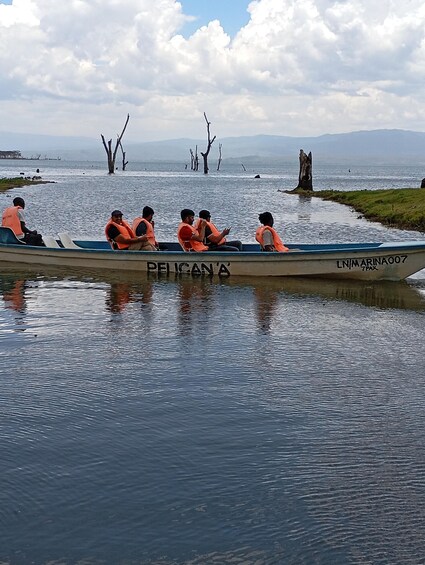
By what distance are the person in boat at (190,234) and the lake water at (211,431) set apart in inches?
123

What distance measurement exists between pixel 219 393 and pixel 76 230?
2088 cm

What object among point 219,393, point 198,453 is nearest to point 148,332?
point 219,393

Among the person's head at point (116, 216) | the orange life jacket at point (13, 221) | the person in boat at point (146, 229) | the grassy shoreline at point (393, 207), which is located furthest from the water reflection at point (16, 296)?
the grassy shoreline at point (393, 207)

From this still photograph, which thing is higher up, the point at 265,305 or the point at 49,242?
the point at 49,242


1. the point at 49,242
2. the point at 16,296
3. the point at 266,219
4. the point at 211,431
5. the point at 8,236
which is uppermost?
the point at 266,219

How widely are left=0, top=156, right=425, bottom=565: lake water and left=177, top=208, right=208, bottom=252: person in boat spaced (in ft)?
10.3

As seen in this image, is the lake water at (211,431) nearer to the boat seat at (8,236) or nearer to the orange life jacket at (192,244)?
the orange life jacket at (192,244)

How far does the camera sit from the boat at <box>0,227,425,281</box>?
16.7m

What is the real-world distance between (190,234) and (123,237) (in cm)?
147

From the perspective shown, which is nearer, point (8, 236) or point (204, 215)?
point (204, 215)

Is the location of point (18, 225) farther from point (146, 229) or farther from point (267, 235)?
point (267, 235)

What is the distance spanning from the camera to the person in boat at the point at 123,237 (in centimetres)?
1803

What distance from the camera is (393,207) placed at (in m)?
34.5

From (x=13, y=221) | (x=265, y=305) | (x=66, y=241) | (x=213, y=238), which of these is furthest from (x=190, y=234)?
(x=13, y=221)
